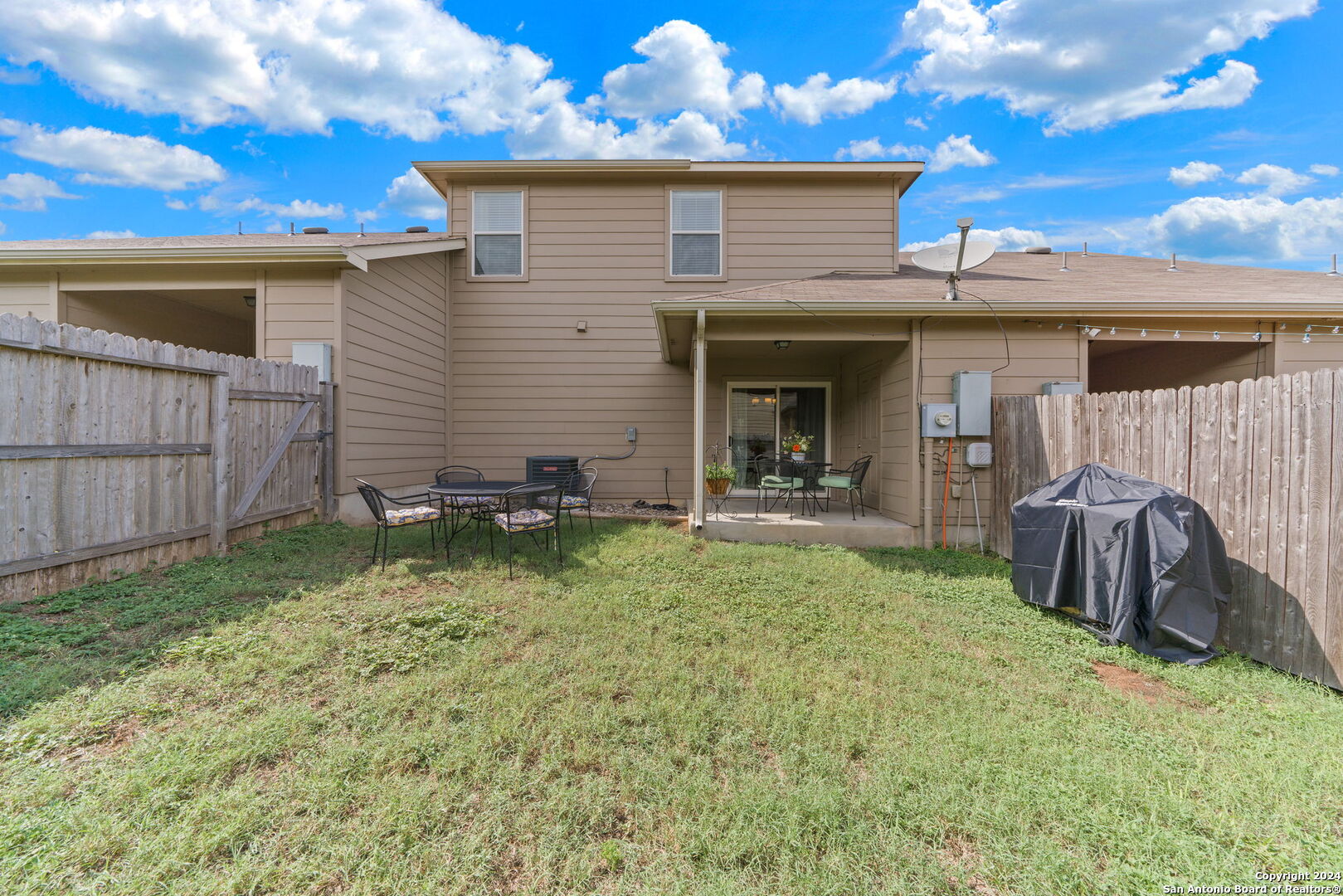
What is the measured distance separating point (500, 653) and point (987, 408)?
550cm

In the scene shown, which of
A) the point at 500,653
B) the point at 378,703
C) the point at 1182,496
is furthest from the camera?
the point at 1182,496

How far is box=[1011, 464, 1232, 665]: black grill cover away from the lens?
10.1 feet

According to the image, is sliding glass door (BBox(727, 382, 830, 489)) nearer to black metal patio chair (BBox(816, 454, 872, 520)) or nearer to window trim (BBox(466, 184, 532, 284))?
black metal patio chair (BBox(816, 454, 872, 520))

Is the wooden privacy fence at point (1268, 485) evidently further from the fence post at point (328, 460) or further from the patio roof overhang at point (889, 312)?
the fence post at point (328, 460)

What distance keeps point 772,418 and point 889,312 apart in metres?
3.31

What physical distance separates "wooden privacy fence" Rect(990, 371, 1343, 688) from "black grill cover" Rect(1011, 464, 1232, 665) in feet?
0.59

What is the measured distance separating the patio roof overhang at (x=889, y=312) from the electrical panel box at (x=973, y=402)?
0.69m

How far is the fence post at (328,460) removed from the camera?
6.05 m

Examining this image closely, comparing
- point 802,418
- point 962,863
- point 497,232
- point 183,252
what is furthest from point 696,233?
point 962,863

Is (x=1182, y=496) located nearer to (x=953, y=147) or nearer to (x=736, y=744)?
(x=736, y=744)

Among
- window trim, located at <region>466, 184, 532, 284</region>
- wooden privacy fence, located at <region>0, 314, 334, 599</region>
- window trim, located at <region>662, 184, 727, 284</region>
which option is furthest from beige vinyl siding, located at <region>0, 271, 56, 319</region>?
window trim, located at <region>662, 184, 727, 284</region>

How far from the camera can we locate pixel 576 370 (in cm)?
811

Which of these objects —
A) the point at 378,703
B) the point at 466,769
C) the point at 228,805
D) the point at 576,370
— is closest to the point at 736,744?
the point at 466,769

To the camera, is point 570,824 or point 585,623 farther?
point 585,623
